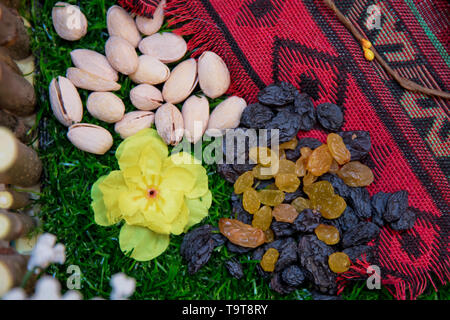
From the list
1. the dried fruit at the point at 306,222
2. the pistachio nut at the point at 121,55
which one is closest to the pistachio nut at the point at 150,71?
the pistachio nut at the point at 121,55

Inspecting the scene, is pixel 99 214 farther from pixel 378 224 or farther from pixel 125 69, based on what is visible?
pixel 378 224

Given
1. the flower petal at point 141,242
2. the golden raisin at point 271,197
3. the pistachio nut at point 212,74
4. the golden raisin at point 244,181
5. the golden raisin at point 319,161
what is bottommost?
the flower petal at point 141,242

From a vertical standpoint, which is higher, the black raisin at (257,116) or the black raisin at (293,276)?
the black raisin at (257,116)

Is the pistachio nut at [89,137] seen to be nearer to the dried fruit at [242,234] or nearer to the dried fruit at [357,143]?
the dried fruit at [242,234]

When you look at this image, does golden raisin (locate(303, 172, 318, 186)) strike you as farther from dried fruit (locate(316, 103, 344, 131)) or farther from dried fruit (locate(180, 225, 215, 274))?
dried fruit (locate(180, 225, 215, 274))

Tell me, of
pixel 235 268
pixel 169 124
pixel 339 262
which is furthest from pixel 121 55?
pixel 339 262

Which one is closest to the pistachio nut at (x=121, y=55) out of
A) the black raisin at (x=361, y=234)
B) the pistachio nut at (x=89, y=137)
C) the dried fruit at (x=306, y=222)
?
the pistachio nut at (x=89, y=137)
